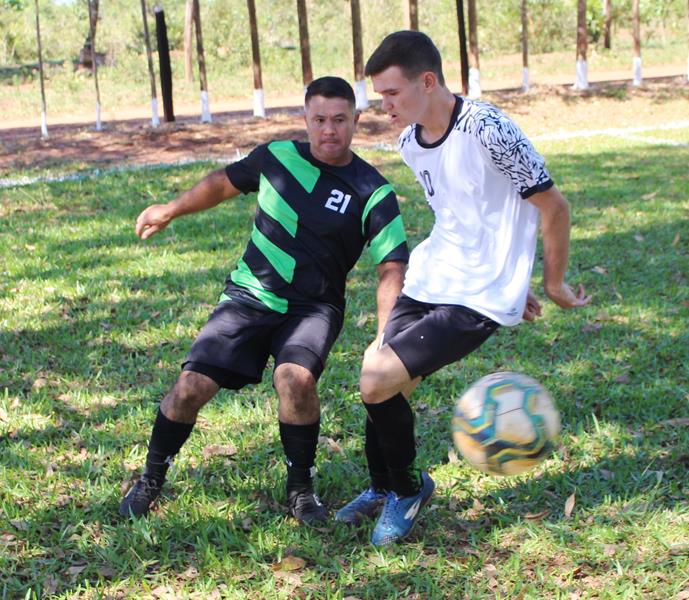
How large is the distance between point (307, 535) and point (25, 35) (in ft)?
119

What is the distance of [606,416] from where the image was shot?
16.2ft

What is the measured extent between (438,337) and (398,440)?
477mm

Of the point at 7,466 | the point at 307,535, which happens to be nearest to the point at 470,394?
the point at 307,535

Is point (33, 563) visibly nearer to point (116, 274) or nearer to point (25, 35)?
point (116, 274)

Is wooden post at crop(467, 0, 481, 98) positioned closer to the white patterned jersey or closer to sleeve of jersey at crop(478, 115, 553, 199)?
the white patterned jersey

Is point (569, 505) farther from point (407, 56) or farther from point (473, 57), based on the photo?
point (473, 57)

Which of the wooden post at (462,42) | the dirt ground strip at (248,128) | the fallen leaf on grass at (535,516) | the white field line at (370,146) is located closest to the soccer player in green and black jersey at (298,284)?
the fallen leaf on grass at (535,516)

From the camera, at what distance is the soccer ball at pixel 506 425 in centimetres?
348

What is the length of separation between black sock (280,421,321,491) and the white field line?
28.4 feet

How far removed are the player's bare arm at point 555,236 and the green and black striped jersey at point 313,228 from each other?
0.59 metres

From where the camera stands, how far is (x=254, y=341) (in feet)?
12.8

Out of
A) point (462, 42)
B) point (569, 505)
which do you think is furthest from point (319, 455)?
point (462, 42)

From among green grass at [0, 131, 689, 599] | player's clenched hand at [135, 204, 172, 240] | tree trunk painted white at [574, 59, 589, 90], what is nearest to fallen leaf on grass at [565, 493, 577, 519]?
green grass at [0, 131, 689, 599]

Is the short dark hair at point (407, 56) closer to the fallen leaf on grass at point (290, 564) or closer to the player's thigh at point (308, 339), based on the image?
the player's thigh at point (308, 339)
